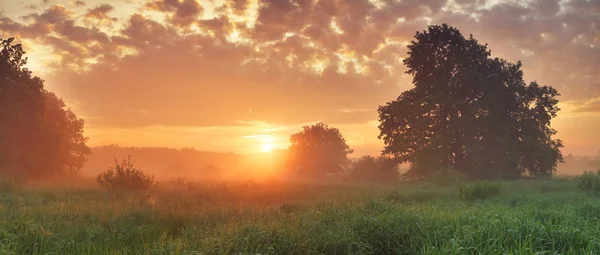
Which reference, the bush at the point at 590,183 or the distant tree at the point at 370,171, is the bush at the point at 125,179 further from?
the distant tree at the point at 370,171

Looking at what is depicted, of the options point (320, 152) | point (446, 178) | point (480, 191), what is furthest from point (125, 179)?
point (320, 152)

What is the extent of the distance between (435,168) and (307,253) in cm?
3156

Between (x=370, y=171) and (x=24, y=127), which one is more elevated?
(x=24, y=127)

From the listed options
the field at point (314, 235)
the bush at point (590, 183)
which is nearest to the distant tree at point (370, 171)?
the bush at point (590, 183)

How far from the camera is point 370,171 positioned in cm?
5775

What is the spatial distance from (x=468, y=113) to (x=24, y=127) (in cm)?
4178

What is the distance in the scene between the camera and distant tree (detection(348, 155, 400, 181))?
54875mm

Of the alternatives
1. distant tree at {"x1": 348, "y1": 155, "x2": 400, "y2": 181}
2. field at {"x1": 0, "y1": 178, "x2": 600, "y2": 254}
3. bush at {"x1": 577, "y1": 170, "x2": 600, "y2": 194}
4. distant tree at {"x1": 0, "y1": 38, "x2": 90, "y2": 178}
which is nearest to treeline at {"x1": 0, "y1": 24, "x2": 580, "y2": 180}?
distant tree at {"x1": 0, "y1": 38, "x2": 90, "y2": 178}

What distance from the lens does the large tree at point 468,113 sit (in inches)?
1356

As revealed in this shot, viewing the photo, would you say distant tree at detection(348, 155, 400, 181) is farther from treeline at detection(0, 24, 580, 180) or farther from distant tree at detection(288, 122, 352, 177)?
treeline at detection(0, 24, 580, 180)

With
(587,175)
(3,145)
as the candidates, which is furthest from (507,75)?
(3,145)

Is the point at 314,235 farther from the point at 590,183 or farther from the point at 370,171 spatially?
the point at 370,171

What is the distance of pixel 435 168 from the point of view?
35781 mm

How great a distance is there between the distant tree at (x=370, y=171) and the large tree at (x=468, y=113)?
56.2 feet
